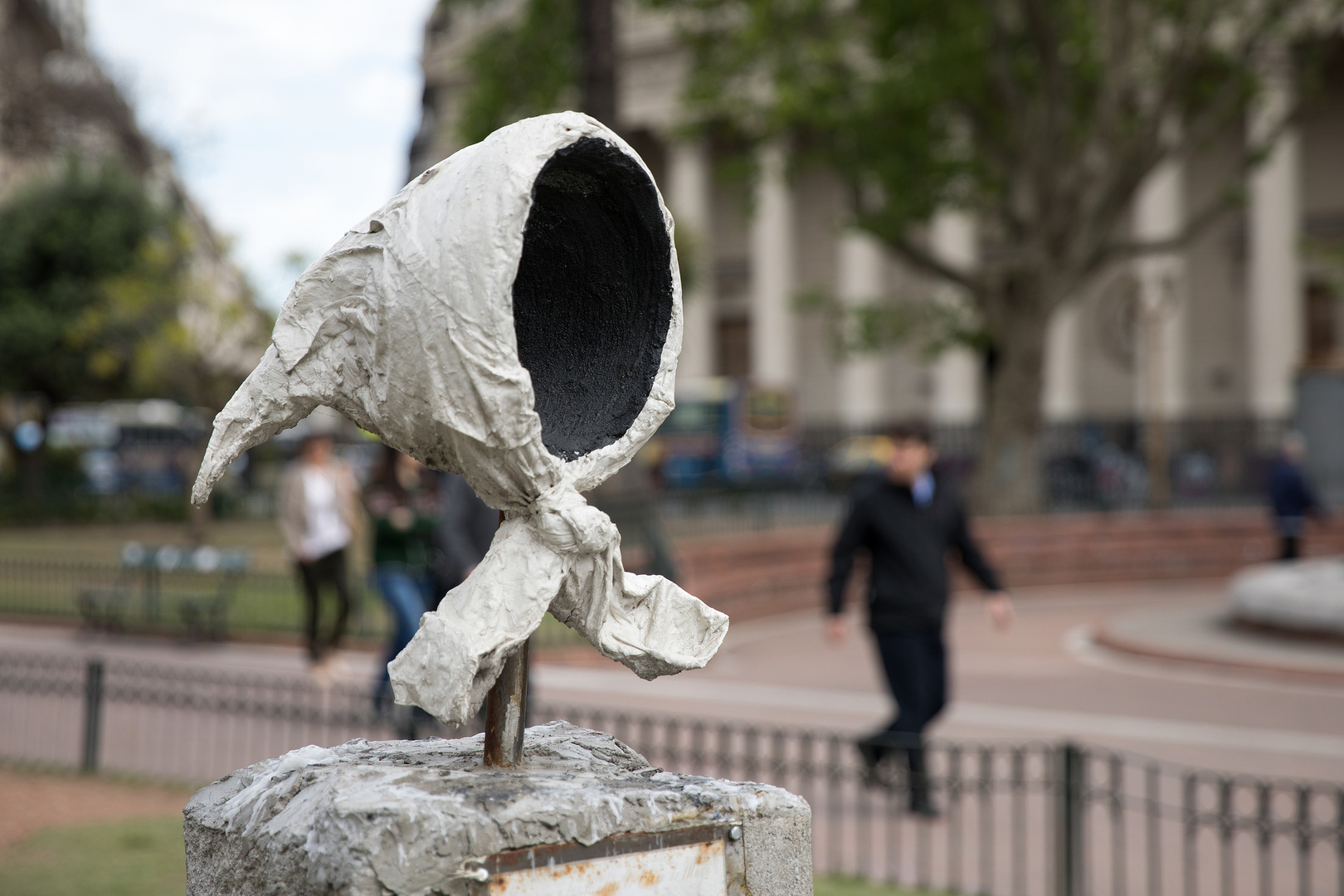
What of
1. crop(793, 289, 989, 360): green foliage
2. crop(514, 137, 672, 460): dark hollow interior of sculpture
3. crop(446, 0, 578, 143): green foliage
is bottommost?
crop(514, 137, 672, 460): dark hollow interior of sculpture

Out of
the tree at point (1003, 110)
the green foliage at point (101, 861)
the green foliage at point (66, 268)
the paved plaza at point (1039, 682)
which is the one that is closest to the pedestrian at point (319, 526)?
the paved plaza at point (1039, 682)

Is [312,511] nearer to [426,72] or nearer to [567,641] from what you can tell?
[567,641]

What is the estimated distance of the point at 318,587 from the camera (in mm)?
10086

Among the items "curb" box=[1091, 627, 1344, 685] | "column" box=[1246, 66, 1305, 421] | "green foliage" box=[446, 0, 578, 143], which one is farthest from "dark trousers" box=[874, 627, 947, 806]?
"column" box=[1246, 66, 1305, 421]

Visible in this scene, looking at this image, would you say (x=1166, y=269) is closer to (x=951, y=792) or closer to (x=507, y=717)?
(x=951, y=792)

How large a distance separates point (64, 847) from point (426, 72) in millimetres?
28532

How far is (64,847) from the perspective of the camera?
614cm

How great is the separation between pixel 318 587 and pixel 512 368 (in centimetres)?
835

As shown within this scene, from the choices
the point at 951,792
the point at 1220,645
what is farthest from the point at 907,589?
the point at 1220,645

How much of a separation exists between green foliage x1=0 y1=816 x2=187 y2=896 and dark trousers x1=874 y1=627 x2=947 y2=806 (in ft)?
11.5

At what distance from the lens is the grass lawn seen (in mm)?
5477

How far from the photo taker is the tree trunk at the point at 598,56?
12.0m

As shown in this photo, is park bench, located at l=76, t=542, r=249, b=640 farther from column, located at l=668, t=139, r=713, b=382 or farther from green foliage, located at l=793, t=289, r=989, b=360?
column, located at l=668, t=139, r=713, b=382

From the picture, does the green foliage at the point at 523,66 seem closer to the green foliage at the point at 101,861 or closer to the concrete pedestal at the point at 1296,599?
the concrete pedestal at the point at 1296,599
